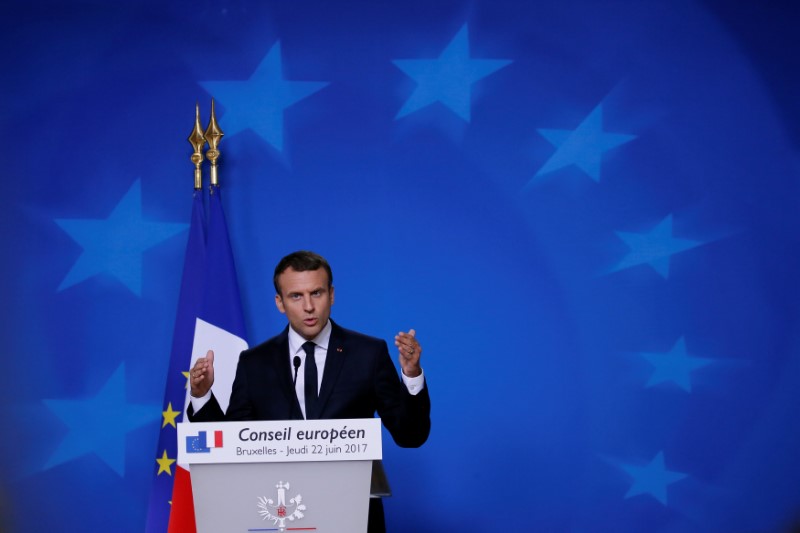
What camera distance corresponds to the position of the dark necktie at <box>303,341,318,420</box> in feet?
10.5

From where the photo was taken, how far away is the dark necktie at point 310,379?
3.19 m

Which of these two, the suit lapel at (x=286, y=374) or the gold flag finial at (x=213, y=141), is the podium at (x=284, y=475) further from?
the gold flag finial at (x=213, y=141)

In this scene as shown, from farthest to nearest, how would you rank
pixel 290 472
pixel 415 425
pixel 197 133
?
pixel 197 133 < pixel 415 425 < pixel 290 472

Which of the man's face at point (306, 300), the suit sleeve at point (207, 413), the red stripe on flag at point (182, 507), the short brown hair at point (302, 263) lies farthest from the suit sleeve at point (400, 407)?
the red stripe on flag at point (182, 507)

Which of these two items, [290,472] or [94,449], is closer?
[290,472]

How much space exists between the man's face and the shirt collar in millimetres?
17

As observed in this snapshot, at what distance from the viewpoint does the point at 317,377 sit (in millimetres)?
3254

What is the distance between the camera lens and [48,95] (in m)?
5.06

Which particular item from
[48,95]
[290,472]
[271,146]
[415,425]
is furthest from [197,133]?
[290,472]

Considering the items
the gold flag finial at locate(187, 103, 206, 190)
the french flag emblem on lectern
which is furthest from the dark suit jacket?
the gold flag finial at locate(187, 103, 206, 190)

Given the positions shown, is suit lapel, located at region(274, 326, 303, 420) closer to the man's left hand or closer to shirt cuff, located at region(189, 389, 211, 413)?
shirt cuff, located at region(189, 389, 211, 413)

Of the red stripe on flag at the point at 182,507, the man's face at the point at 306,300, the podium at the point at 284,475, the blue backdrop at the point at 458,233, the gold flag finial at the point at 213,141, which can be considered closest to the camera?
the podium at the point at 284,475

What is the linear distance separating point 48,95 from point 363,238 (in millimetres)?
1951

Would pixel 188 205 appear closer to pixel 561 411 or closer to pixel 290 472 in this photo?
pixel 561 411
